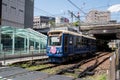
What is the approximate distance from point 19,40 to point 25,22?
3474cm

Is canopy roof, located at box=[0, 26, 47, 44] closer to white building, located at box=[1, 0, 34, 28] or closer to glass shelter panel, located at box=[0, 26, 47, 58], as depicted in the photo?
glass shelter panel, located at box=[0, 26, 47, 58]

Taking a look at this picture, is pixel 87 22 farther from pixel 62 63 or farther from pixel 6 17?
pixel 62 63

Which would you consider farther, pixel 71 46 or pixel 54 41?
pixel 71 46

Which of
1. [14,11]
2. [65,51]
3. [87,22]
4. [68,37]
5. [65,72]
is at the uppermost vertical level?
[14,11]

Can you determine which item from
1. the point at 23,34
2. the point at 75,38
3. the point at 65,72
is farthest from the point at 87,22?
the point at 65,72

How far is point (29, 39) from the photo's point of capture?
33125mm

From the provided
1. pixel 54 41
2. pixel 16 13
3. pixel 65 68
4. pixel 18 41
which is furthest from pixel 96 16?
pixel 65 68

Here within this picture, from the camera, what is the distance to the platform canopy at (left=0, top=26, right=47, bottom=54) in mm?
27686

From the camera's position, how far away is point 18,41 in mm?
30406

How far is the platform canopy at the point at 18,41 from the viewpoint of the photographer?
2769 centimetres

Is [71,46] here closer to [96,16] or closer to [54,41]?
[54,41]

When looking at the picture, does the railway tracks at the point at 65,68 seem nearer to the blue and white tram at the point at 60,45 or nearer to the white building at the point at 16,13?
the blue and white tram at the point at 60,45

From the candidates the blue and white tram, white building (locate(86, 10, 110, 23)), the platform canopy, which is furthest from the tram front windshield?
white building (locate(86, 10, 110, 23))

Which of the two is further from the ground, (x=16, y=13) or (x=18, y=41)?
(x=16, y=13)
